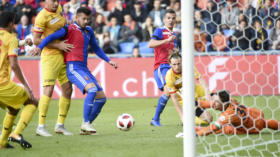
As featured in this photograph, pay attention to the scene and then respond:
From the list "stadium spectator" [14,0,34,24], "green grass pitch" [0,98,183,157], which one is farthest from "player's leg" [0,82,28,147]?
"stadium spectator" [14,0,34,24]

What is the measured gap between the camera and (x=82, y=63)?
595 cm

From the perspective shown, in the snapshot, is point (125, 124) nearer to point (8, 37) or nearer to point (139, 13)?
point (8, 37)

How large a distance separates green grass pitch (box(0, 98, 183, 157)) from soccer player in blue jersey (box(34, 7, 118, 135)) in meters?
0.30

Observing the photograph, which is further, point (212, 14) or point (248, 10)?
point (248, 10)

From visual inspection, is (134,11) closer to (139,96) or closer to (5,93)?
(139,96)

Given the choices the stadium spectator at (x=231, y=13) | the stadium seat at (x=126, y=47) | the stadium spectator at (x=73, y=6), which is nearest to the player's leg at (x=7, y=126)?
the stadium spectator at (x=231, y=13)

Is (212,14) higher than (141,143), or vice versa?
(212,14)

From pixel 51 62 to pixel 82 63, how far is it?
0.40 m

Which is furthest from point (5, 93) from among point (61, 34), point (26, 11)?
point (26, 11)

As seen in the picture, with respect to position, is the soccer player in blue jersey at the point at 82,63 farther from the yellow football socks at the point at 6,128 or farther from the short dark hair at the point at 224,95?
the short dark hair at the point at 224,95

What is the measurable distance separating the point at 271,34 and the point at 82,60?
235cm

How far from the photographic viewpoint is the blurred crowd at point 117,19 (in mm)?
12578

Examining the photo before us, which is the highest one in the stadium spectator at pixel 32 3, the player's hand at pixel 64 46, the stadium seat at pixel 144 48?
the stadium spectator at pixel 32 3

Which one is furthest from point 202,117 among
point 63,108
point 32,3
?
point 32,3
